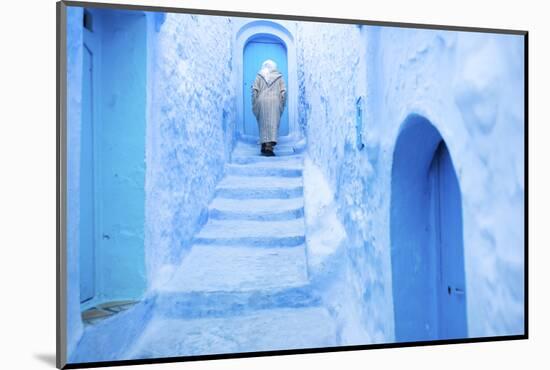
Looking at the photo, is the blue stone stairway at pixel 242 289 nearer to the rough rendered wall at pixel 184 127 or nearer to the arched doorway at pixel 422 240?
the rough rendered wall at pixel 184 127

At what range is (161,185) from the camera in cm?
230

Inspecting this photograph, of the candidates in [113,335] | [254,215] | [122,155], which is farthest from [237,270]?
[122,155]

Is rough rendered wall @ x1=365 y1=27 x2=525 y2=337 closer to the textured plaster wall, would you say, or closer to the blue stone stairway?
the textured plaster wall

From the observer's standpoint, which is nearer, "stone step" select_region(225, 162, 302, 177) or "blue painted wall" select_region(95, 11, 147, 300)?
"blue painted wall" select_region(95, 11, 147, 300)

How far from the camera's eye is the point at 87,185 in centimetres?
181

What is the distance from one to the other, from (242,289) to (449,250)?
0.93 m

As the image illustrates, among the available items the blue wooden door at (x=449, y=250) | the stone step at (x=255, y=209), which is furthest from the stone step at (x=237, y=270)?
the blue wooden door at (x=449, y=250)

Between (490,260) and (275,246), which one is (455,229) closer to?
(490,260)

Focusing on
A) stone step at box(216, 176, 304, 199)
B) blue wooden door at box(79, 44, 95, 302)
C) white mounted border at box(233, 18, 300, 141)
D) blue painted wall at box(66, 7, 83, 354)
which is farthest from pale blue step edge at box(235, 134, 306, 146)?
blue painted wall at box(66, 7, 83, 354)

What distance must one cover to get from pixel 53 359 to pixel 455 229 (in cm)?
160

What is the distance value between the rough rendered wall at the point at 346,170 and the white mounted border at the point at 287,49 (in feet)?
0.20

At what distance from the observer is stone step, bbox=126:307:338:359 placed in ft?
6.40

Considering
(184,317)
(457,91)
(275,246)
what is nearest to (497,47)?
(457,91)

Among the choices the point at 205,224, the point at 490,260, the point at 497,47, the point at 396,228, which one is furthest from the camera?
the point at 205,224
